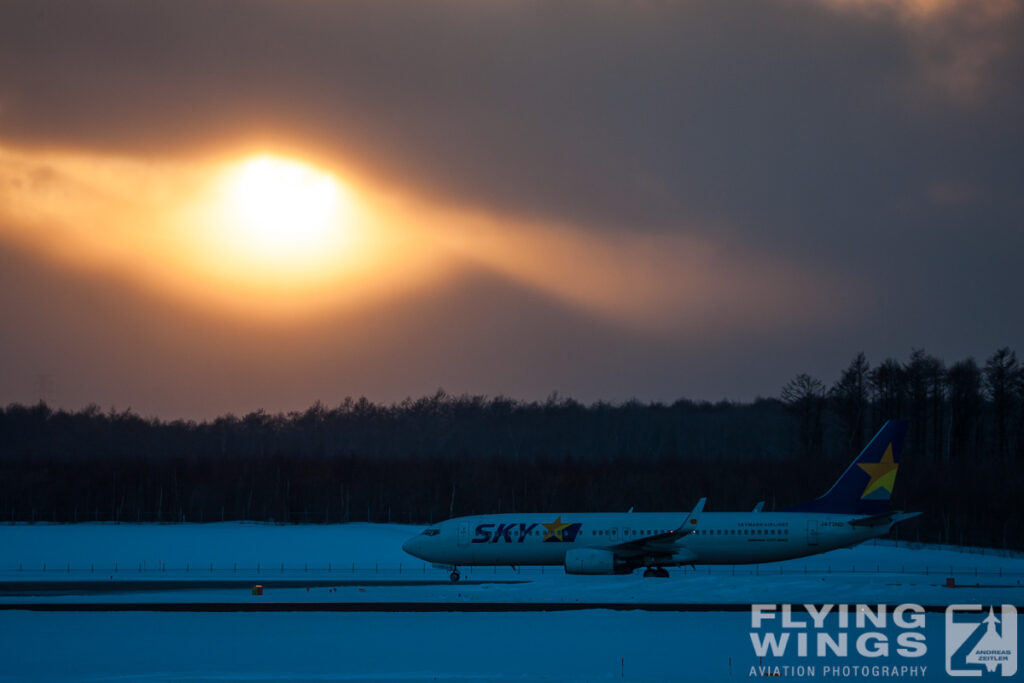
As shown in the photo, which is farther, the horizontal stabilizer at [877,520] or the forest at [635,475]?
the forest at [635,475]

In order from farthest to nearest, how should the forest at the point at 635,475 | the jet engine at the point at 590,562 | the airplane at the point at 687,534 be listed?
the forest at the point at 635,475
the airplane at the point at 687,534
the jet engine at the point at 590,562

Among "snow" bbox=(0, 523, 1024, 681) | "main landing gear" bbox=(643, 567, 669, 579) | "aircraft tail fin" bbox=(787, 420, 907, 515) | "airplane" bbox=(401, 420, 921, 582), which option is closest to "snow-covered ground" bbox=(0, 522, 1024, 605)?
"snow" bbox=(0, 523, 1024, 681)

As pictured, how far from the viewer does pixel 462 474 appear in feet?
320

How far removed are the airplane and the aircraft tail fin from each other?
0.14ft

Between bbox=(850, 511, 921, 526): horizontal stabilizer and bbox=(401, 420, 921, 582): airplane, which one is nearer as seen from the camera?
bbox=(850, 511, 921, 526): horizontal stabilizer

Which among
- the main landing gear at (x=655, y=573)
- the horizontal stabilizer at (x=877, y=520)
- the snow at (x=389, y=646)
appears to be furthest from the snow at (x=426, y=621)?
the horizontal stabilizer at (x=877, y=520)

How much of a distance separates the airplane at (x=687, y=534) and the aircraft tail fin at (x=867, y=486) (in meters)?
0.04

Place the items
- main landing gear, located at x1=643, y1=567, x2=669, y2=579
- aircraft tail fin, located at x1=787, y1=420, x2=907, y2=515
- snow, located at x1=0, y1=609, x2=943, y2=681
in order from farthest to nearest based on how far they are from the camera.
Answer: aircraft tail fin, located at x1=787, y1=420, x2=907, y2=515
main landing gear, located at x1=643, y1=567, x2=669, y2=579
snow, located at x1=0, y1=609, x2=943, y2=681

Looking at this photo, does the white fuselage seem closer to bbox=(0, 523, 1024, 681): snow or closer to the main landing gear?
the main landing gear

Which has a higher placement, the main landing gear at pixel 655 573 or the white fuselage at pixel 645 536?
the white fuselage at pixel 645 536

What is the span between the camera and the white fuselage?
144 feet

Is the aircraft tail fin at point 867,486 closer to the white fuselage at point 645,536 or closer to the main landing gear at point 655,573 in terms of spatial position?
the white fuselage at point 645,536

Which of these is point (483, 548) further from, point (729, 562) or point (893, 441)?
point (893, 441)

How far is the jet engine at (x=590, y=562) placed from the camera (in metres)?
43.8
